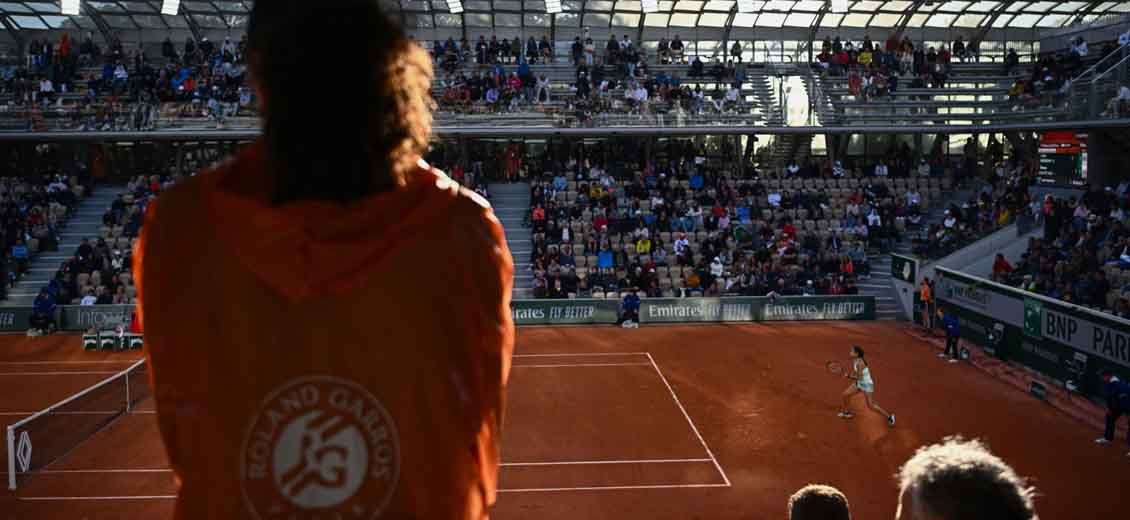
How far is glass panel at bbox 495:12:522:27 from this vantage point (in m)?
38.3

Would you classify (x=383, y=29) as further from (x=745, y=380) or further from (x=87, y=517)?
(x=745, y=380)

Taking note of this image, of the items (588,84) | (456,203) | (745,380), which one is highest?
(588,84)

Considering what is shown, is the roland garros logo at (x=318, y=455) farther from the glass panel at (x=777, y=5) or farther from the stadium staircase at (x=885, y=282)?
the glass panel at (x=777, y=5)

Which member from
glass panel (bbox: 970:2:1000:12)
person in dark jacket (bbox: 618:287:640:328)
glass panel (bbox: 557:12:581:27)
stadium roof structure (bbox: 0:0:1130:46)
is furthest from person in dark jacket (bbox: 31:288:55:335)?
glass panel (bbox: 970:2:1000:12)

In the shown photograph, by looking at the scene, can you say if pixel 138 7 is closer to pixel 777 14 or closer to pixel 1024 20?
pixel 777 14

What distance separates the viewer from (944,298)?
24.8m

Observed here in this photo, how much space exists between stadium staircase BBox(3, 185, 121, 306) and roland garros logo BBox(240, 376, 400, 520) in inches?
1205

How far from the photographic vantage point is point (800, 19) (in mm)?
39750

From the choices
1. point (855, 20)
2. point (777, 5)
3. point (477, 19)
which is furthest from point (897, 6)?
point (477, 19)

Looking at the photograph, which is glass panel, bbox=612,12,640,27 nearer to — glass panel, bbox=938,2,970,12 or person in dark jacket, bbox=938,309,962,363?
glass panel, bbox=938,2,970,12

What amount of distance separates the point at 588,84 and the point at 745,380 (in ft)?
58.4

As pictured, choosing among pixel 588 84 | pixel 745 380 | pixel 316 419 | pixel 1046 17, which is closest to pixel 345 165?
pixel 316 419

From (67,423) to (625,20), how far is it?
29510mm

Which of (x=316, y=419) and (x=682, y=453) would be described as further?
(x=682, y=453)
